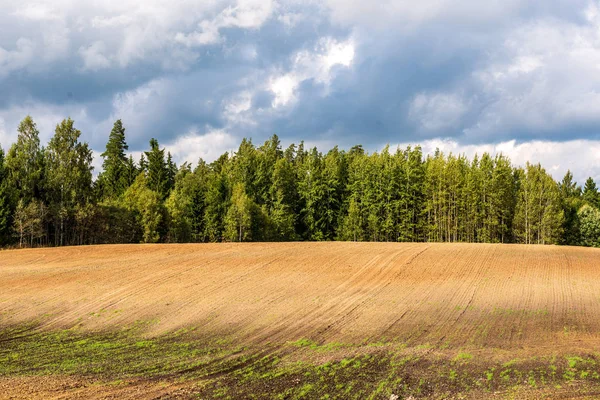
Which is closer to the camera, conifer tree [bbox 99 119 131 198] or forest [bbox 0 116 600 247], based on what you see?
forest [bbox 0 116 600 247]

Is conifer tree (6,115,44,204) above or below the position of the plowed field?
above

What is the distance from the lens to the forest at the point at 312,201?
60.4 metres

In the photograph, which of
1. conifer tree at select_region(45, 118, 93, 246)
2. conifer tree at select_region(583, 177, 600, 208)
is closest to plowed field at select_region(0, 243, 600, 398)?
conifer tree at select_region(45, 118, 93, 246)

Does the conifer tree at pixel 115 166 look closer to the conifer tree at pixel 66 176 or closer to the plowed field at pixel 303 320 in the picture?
the conifer tree at pixel 66 176

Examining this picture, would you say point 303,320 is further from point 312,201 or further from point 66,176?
point 312,201

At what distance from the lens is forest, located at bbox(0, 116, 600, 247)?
6041 cm

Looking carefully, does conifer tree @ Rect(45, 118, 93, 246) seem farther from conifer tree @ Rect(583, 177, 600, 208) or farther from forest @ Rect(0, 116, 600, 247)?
conifer tree @ Rect(583, 177, 600, 208)

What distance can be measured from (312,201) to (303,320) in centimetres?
5981

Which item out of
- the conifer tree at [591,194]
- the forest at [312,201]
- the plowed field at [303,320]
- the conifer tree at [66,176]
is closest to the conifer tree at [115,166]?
the forest at [312,201]

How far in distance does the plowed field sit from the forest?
19.1 meters

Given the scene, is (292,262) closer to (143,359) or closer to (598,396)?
(143,359)

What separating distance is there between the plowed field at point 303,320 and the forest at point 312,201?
62.6 feet

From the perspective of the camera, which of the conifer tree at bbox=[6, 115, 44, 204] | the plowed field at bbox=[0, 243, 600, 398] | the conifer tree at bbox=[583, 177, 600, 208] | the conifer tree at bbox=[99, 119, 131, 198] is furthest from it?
the conifer tree at bbox=[583, 177, 600, 208]

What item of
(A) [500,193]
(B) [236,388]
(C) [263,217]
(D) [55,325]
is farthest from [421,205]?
(B) [236,388]
